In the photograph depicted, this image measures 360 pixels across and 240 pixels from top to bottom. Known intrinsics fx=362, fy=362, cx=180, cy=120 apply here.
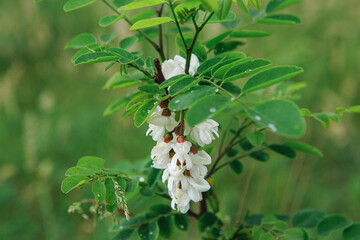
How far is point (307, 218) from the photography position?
1469 millimetres

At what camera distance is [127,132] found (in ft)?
10.5

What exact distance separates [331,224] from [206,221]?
1.50ft

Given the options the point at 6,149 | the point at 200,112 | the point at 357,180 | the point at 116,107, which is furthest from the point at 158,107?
the point at 6,149

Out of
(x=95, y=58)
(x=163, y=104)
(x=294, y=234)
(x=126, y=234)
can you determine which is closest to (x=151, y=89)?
(x=163, y=104)

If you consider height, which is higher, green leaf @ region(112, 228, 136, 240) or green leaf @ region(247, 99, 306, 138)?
green leaf @ region(247, 99, 306, 138)

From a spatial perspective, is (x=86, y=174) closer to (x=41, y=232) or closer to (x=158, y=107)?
(x=158, y=107)

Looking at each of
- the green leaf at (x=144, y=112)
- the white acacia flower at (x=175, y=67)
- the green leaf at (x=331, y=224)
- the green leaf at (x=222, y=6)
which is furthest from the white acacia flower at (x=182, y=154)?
the green leaf at (x=331, y=224)

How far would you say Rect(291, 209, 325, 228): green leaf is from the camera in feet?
4.76

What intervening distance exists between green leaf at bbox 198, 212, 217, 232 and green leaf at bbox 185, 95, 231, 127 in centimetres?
68

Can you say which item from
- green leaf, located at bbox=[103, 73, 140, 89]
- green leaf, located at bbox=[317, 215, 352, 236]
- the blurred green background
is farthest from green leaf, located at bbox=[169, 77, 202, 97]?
the blurred green background

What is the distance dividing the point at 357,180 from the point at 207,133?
182 cm

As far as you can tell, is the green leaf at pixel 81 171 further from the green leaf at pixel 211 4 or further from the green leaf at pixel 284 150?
the green leaf at pixel 284 150

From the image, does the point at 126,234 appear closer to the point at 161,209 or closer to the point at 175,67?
the point at 161,209

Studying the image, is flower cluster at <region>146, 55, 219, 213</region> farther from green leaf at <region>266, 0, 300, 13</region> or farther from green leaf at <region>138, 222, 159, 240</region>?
green leaf at <region>266, 0, 300, 13</region>
